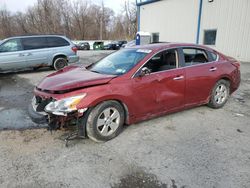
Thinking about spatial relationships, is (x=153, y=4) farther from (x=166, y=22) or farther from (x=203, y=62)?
(x=203, y=62)

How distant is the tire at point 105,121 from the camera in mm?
3311

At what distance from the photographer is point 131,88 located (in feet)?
11.8

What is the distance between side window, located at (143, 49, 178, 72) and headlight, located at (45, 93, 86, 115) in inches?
65.1

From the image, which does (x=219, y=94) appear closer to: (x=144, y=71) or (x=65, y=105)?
(x=144, y=71)

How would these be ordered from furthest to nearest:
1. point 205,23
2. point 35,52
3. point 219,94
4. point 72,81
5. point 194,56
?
1. point 205,23
2. point 35,52
3. point 219,94
4. point 194,56
5. point 72,81

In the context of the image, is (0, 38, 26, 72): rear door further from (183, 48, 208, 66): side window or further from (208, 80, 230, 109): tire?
(208, 80, 230, 109): tire

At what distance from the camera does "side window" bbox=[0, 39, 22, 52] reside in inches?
348

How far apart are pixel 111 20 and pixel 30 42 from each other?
59.6m

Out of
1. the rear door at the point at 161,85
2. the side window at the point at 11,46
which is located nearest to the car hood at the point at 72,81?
the rear door at the point at 161,85

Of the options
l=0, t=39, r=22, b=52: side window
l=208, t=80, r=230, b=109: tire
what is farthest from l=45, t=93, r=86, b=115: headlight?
l=0, t=39, r=22, b=52: side window

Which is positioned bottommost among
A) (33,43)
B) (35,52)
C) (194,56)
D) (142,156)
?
(142,156)

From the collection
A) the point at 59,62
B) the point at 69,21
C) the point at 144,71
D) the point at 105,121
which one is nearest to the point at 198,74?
the point at 144,71

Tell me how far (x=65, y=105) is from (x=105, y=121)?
2.34 feet

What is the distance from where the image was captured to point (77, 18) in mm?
60562
